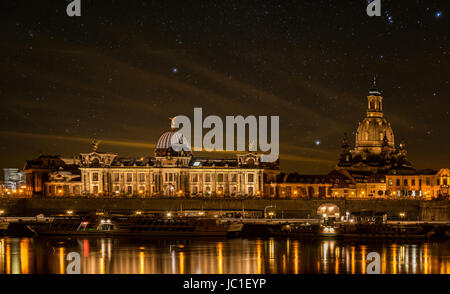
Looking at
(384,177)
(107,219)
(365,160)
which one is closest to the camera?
(107,219)

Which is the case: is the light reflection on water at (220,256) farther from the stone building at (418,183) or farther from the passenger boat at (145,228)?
the stone building at (418,183)

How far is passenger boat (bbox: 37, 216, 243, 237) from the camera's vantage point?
3676 inches

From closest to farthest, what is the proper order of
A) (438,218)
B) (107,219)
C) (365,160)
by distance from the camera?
(107,219) < (438,218) < (365,160)

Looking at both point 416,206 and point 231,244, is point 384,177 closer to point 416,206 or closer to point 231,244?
point 416,206

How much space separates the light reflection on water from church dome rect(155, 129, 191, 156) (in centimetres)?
5620

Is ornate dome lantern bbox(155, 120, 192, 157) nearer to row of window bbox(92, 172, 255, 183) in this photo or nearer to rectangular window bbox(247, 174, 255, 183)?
row of window bbox(92, 172, 255, 183)

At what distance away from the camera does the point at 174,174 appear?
143625 mm

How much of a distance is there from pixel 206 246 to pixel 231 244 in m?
3.36

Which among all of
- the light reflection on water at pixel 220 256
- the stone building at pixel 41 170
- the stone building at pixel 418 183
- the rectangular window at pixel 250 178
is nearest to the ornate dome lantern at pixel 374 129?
the stone building at pixel 418 183

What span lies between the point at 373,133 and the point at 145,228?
9346 cm

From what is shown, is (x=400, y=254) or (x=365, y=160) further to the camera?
(x=365, y=160)

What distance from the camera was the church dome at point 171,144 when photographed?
14588cm

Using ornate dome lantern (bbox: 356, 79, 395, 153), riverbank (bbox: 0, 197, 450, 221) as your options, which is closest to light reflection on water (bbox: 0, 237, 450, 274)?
riverbank (bbox: 0, 197, 450, 221)
